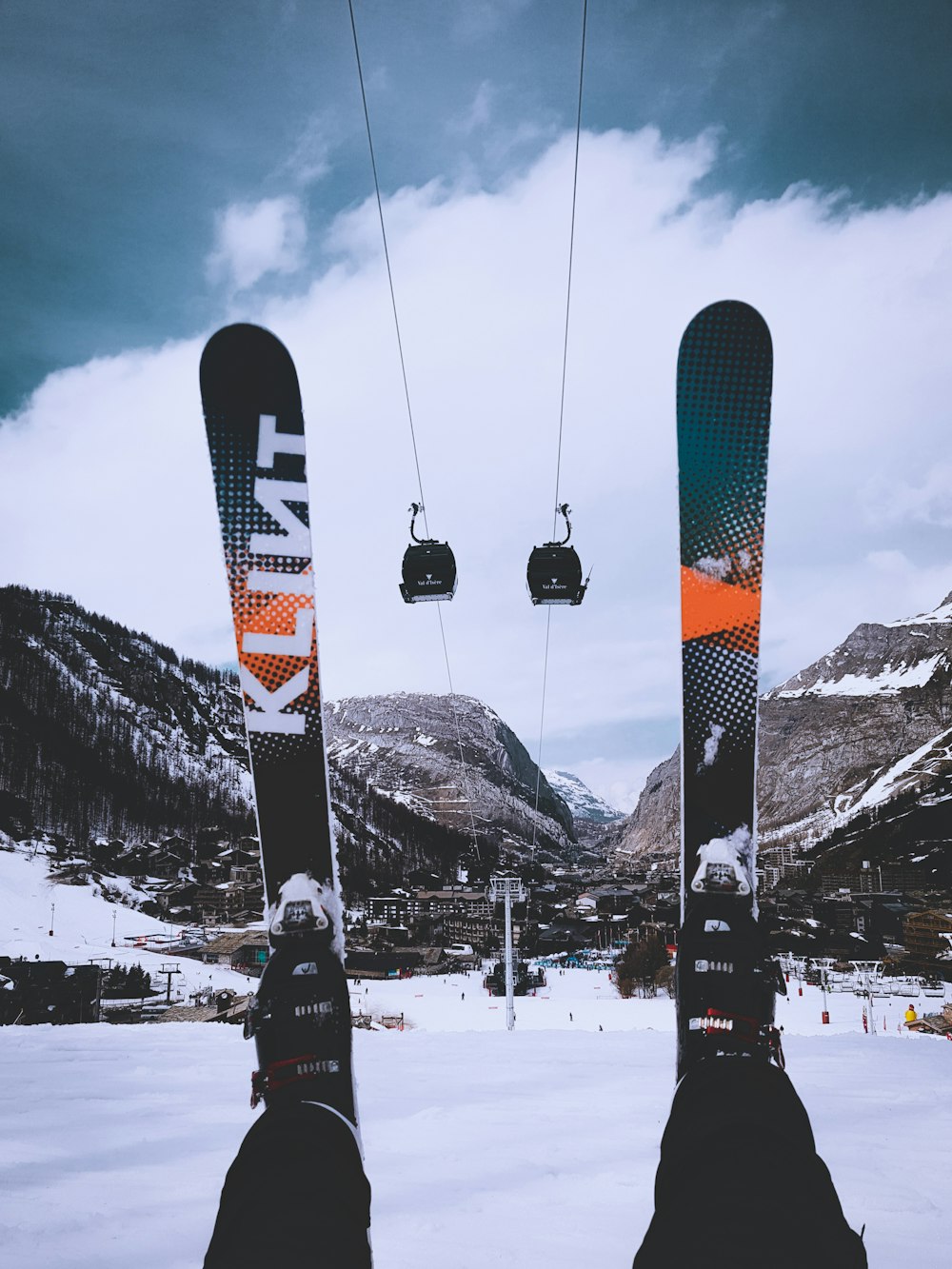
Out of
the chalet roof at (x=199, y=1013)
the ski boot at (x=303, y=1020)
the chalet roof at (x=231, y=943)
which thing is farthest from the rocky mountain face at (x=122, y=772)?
the ski boot at (x=303, y=1020)

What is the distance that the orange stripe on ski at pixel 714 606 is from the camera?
16.4 ft

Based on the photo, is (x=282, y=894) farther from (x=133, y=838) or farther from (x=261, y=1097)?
(x=133, y=838)

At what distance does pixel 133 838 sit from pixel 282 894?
436 ft

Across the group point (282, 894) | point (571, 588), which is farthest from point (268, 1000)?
point (571, 588)

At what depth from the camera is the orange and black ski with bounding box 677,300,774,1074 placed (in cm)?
403

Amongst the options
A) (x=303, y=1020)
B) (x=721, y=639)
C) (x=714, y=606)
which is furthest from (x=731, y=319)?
(x=303, y=1020)

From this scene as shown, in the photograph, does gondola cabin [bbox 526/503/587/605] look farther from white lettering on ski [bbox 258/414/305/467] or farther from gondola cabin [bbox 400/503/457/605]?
white lettering on ski [bbox 258/414/305/467]

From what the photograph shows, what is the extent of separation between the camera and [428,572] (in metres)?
9.12

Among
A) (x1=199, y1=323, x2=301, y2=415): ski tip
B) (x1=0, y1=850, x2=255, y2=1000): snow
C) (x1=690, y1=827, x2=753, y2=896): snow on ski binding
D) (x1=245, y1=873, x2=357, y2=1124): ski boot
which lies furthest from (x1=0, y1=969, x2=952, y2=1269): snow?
(x1=0, y1=850, x2=255, y2=1000): snow

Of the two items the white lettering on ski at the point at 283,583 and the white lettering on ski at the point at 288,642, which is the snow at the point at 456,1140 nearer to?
the white lettering on ski at the point at 288,642

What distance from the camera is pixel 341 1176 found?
2348 mm

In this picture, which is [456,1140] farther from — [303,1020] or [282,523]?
[282,523]

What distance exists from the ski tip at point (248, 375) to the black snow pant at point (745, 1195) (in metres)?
4.40

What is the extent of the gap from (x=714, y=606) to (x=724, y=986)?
225 centimetres
